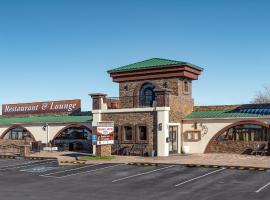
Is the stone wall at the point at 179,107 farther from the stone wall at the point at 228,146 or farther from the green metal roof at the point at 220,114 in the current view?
the stone wall at the point at 228,146

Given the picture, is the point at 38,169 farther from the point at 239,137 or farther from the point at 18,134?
the point at 18,134

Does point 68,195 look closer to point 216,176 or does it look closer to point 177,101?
point 216,176

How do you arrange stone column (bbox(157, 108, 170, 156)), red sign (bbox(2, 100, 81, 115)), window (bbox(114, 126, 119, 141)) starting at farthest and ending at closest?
red sign (bbox(2, 100, 81, 115)), window (bbox(114, 126, 119, 141)), stone column (bbox(157, 108, 170, 156))

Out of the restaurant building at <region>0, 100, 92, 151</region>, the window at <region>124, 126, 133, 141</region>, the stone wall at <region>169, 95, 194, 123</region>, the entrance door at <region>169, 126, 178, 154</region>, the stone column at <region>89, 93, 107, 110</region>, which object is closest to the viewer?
the stone wall at <region>169, 95, 194, 123</region>

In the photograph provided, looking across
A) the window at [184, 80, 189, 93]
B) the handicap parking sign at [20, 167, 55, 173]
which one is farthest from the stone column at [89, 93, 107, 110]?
the handicap parking sign at [20, 167, 55, 173]

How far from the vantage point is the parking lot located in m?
17.8

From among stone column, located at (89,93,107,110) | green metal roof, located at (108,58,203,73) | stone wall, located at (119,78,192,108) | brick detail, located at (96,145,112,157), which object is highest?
green metal roof, located at (108,58,203,73)

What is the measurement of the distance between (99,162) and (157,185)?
35.9 feet

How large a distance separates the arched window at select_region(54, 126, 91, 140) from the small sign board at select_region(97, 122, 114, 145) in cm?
833

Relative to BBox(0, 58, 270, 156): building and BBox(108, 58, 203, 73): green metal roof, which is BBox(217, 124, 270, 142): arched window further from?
BBox(108, 58, 203, 73): green metal roof

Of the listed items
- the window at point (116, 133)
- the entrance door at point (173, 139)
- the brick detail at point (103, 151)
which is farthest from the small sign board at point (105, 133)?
the entrance door at point (173, 139)

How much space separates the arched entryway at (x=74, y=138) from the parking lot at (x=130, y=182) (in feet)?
44.3

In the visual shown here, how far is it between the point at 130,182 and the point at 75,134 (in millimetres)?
22717

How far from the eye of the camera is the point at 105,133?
110ft
